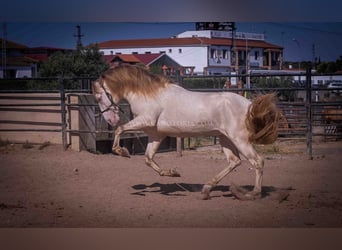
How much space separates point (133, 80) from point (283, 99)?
37.4 inches

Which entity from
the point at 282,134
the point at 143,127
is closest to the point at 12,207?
the point at 143,127

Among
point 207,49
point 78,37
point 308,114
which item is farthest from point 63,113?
point 308,114

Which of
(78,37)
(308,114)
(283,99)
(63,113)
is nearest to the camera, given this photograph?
(78,37)

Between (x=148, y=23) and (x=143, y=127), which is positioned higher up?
(x=148, y=23)

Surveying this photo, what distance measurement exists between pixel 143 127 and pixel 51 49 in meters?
0.74

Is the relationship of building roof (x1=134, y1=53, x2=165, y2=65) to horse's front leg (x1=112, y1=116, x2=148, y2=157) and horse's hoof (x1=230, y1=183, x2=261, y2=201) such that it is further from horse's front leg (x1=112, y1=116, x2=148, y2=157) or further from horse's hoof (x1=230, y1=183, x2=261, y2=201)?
horse's hoof (x1=230, y1=183, x2=261, y2=201)

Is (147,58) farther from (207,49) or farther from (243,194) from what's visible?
(243,194)

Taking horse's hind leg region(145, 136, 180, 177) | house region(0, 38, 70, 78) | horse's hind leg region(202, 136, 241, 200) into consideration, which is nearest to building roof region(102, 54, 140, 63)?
house region(0, 38, 70, 78)

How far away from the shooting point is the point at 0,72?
434 centimetres

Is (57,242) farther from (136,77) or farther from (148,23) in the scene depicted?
(148,23)

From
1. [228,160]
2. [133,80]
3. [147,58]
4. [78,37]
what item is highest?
[78,37]

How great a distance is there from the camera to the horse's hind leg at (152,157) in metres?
4.34

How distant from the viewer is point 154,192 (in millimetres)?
4344

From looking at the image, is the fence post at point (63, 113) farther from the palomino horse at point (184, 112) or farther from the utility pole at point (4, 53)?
the utility pole at point (4, 53)
